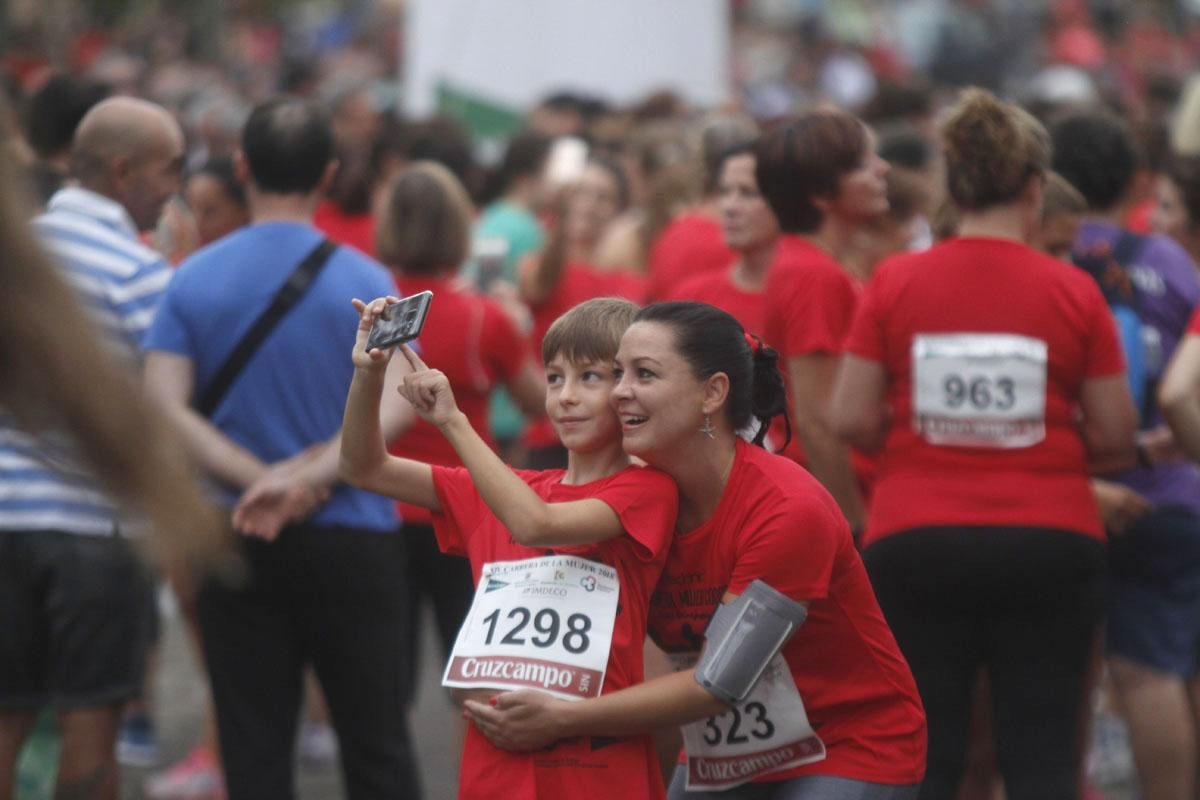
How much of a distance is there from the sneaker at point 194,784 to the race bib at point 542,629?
10.8 feet

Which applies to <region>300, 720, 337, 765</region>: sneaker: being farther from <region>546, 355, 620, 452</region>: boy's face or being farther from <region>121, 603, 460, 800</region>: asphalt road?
<region>546, 355, 620, 452</region>: boy's face

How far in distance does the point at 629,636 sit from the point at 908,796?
2.19ft

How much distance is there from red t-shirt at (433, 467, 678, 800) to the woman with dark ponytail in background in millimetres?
71

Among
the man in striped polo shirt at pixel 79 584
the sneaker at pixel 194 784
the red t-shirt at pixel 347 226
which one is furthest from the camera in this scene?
the red t-shirt at pixel 347 226

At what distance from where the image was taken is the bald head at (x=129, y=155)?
507 cm

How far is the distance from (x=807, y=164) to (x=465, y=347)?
1.39 meters

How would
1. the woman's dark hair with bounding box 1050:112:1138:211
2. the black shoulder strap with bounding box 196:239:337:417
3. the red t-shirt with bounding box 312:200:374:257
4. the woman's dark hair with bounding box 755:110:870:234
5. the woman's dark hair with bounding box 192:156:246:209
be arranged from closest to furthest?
the black shoulder strap with bounding box 196:239:337:417
the woman's dark hair with bounding box 755:110:870:234
the woman's dark hair with bounding box 1050:112:1138:211
the woman's dark hair with bounding box 192:156:246:209
the red t-shirt with bounding box 312:200:374:257

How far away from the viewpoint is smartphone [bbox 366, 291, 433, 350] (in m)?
3.34

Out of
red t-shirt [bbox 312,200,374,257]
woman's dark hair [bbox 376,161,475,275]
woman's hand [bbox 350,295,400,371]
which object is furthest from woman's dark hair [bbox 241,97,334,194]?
red t-shirt [bbox 312,200,374,257]

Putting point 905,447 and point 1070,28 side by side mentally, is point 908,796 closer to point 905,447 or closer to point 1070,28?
point 905,447

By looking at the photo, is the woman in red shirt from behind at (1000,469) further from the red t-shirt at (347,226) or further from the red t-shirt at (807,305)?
the red t-shirt at (347,226)

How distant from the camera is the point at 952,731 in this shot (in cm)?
445

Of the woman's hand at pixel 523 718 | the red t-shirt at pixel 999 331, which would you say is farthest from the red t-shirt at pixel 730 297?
the woman's hand at pixel 523 718

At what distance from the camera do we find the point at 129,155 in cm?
511
